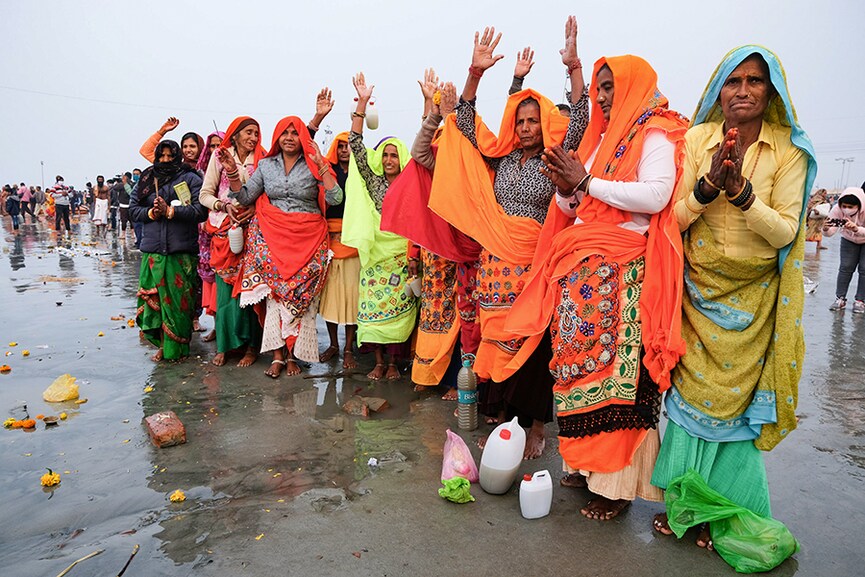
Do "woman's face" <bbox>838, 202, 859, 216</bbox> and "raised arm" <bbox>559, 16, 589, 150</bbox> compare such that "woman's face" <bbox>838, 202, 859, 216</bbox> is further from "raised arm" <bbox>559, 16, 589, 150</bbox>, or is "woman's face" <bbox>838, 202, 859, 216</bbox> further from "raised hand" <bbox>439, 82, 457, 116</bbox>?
"raised hand" <bbox>439, 82, 457, 116</bbox>

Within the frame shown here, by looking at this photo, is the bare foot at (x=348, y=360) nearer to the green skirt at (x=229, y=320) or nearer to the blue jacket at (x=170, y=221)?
the green skirt at (x=229, y=320)

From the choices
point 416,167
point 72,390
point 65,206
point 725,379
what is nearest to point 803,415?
point 725,379

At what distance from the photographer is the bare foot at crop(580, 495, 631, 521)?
9.70ft

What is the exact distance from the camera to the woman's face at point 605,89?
3080 mm

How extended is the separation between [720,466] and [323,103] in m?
4.15

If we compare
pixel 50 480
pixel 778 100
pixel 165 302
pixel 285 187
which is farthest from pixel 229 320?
pixel 778 100

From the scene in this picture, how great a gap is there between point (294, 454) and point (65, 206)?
22.0 meters

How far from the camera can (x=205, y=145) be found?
5.91m

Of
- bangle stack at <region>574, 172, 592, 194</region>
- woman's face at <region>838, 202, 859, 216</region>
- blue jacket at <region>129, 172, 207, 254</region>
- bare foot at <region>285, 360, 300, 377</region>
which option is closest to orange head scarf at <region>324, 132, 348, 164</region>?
blue jacket at <region>129, 172, 207, 254</region>

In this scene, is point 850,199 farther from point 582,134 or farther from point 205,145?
Result: point 205,145

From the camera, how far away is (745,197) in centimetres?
247

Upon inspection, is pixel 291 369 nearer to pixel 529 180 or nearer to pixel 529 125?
pixel 529 180

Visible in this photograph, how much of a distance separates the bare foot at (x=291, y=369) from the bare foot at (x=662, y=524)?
337cm

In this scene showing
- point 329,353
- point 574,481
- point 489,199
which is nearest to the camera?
point 574,481
